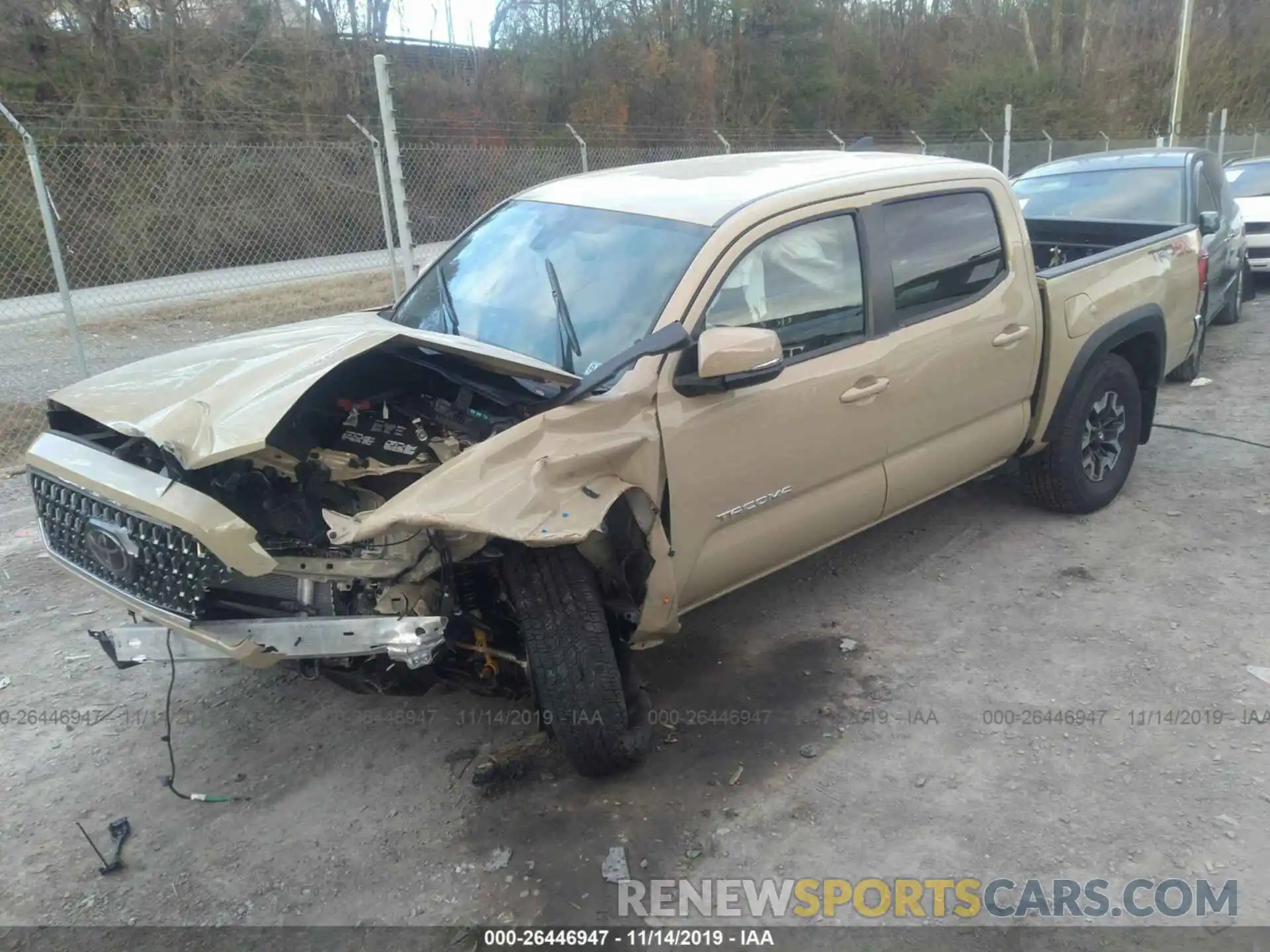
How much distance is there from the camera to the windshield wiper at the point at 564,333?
3.41 metres

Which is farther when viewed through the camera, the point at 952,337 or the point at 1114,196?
the point at 1114,196

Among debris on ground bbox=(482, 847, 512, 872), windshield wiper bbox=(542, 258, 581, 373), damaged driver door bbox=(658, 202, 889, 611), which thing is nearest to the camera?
debris on ground bbox=(482, 847, 512, 872)

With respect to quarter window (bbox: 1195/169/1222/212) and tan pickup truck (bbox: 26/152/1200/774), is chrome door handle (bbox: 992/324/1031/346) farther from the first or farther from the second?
quarter window (bbox: 1195/169/1222/212)

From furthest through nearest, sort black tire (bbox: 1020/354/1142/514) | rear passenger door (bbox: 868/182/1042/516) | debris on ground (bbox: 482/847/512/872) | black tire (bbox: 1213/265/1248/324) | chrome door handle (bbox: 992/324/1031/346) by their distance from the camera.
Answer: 1. black tire (bbox: 1213/265/1248/324)
2. black tire (bbox: 1020/354/1142/514)
3. chrome door handle (bbox: 992/324/1031/346)
4. rear passenger door (bbox: 868/182/1042/516)
5. debris on ground (bbox: 482/847/512/872)

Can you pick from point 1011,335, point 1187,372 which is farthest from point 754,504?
point 1187,372

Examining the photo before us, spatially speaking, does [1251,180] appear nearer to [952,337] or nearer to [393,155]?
[952,337]

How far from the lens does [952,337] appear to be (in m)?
4.12

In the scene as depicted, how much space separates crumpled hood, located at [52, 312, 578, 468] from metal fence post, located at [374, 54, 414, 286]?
4125 millimetres

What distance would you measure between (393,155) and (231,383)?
523cm

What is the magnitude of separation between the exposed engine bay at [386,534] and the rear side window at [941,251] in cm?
174

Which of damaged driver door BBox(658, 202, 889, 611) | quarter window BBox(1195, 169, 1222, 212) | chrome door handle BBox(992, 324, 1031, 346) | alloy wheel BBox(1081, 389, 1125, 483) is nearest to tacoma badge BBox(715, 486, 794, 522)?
damaged driver door BBox(658, 202, 889, 611)

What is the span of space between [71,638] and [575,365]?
287cm

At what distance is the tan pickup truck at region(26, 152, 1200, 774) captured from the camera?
2834 mm

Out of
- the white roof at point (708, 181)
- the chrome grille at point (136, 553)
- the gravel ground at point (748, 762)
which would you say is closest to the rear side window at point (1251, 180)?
the gravel ground at point (748, 762)
